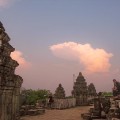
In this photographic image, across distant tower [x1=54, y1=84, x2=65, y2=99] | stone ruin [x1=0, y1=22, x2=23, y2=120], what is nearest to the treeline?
distant tower [x1=54, y1=84, x2=65, y2=99]

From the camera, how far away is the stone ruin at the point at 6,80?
6617 mm

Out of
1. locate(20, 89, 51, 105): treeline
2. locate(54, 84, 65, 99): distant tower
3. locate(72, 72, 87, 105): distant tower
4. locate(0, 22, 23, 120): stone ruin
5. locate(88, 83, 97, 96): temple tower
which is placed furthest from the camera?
locate(88, 83, 97, 96): temple tower

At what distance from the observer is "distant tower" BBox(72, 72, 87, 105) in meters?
34.8

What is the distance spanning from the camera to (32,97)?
137 feet

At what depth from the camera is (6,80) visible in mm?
6805

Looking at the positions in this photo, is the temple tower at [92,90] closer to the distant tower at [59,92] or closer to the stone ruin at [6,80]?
the distant tower at [59,92]

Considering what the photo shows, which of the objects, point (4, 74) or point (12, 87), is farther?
point (12, 87)

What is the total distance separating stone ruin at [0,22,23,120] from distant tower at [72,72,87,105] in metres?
27.5

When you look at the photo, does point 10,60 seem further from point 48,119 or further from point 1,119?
point 48,119

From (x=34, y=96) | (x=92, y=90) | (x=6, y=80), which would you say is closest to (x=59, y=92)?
(x=34, y=96)

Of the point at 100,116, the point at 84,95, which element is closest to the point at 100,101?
the point at 100,116

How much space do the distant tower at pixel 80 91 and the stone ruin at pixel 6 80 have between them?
90.1ft

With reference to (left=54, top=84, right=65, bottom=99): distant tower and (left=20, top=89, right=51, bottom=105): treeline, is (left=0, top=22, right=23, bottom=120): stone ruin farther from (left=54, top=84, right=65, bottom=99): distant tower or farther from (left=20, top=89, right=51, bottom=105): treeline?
(left=20, top=89, right=51, bottom=105): treeline

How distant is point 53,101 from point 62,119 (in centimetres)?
1205
